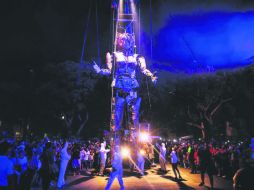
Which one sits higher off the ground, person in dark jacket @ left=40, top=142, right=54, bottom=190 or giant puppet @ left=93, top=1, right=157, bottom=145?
giant puppet @ left=93, top=1, right=157, bottom=145

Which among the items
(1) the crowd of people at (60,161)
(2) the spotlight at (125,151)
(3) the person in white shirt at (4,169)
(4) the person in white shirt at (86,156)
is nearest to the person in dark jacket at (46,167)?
(1) the crowd of people at (60,161)

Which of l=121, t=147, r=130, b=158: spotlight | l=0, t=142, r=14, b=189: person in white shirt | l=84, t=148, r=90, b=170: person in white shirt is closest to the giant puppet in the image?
l=121, t=147, r=130, b=158: spotlight

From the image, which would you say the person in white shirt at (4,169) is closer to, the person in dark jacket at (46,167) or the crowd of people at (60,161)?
the crowd of people at (60,161)

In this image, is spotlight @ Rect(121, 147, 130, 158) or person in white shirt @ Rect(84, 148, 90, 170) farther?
person in white shirt @ Rect(84, 148, 90, 170)

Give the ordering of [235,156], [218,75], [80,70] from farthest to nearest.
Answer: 1. [80,70]
2. [218,75]
3. [235,156]

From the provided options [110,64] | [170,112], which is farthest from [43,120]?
[110,64]

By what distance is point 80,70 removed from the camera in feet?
143

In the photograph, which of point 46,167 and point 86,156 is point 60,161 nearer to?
point 46,167

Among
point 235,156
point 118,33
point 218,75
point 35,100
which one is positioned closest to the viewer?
point 235,156

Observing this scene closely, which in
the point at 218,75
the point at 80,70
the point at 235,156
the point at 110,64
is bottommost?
the point at 235,156

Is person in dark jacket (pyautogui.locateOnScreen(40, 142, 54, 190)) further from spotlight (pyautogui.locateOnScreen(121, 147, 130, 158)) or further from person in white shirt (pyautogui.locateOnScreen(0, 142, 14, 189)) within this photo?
spotlight (pyautogui.locateOnScreen(121, 147, 130, 158))

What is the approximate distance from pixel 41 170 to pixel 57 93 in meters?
31.1

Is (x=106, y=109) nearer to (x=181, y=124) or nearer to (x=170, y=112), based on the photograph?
(x=170, y=112)

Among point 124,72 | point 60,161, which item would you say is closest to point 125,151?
point 124,72
